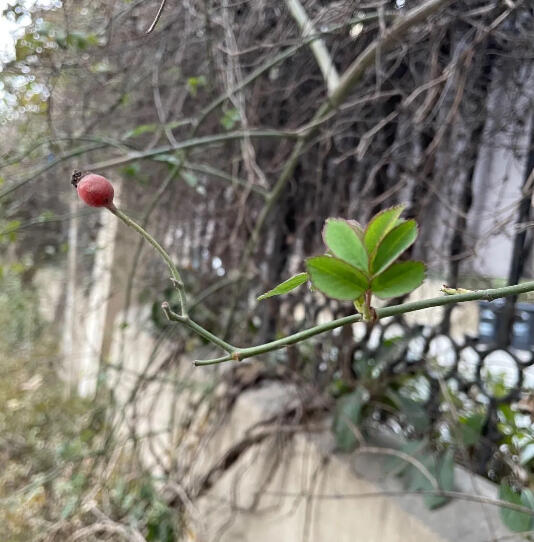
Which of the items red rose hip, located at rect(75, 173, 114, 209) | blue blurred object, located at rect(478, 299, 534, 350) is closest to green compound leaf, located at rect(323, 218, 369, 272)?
red rose hip, located at rect(75, 173, 114, 209)

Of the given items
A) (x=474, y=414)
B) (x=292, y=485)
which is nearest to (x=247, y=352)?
(x=474, y=414)

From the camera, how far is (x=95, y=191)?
30 cm

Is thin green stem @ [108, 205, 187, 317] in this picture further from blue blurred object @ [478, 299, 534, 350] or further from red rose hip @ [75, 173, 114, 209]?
blue blurred object @ [478, 299, 534, 350]

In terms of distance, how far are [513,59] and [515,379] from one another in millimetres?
615

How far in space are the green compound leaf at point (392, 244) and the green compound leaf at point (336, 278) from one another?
1 centimetres

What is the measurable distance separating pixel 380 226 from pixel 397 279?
0.03m

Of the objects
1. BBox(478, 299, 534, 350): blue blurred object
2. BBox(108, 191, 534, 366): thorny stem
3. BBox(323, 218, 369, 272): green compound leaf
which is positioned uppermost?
BBox(323, 218, 369, 272): green compound leaf

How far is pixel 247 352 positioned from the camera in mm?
306

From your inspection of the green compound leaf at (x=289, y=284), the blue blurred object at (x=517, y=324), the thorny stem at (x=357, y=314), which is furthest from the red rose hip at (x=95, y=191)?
the blue blurred object at (x=517, y=324)

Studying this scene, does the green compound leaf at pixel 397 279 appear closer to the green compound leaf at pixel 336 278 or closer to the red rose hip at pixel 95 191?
the green compound leaf at pixel 336 278

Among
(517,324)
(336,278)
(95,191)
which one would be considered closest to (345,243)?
(336,278)

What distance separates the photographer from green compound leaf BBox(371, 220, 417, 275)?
11.6 inches

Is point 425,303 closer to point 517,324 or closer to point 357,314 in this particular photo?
point 357,314

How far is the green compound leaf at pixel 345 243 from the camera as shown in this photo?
30cm
